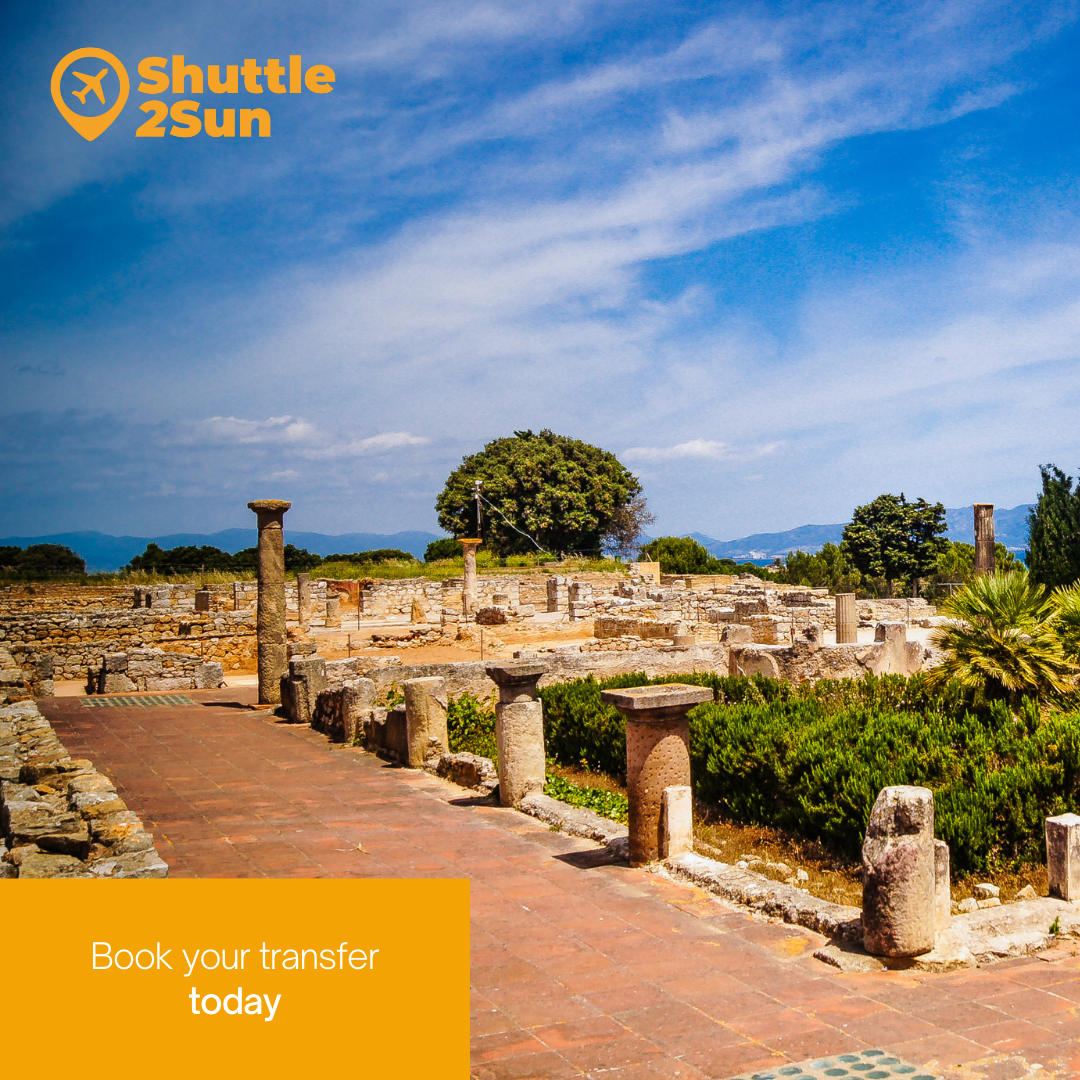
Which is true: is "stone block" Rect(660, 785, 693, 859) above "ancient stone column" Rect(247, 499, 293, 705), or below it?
below

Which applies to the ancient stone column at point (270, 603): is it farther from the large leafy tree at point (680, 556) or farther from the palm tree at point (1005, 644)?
the large leafy tree at point (680, 556)

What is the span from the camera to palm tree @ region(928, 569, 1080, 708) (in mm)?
9758

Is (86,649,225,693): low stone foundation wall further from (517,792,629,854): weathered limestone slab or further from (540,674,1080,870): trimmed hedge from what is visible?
(517,792,629,854): weathered limestone slab

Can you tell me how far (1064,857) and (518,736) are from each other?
15.1 ft

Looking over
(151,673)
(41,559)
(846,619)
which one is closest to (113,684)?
(151,673)

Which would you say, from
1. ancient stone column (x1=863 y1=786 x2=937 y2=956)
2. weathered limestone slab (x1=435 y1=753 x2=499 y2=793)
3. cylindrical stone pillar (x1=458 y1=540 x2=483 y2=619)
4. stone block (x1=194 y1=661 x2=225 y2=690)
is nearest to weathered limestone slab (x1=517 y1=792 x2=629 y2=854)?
weathered limestone slab (x1=435 y1=753 x2=499 y2=793)

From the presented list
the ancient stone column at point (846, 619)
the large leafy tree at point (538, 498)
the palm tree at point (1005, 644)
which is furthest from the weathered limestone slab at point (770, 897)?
the large leafy tree at point (538, 498)

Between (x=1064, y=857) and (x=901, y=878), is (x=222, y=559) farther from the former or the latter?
(x=901, y=878)

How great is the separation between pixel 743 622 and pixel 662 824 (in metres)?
21.2

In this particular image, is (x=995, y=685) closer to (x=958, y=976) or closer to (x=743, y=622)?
(x=958, y=976)

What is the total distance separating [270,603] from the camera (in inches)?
648

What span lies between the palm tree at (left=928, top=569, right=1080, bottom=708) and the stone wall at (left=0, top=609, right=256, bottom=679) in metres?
16.5

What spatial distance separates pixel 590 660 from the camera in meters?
16.3

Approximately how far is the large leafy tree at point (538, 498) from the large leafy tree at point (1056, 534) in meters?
26.7
